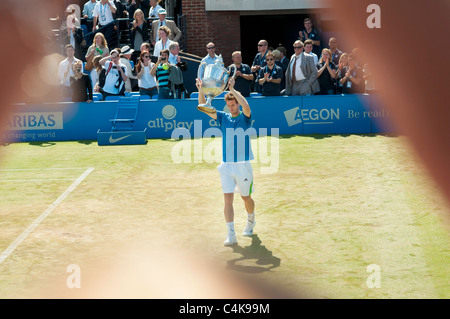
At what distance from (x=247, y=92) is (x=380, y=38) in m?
5.87

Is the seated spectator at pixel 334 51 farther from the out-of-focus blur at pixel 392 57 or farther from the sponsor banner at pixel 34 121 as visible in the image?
the sponsor banner at pixel 34 121

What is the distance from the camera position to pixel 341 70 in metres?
19.4

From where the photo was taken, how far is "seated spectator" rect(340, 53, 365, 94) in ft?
62.4

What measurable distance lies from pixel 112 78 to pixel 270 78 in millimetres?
4499

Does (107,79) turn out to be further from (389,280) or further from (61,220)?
(389,280)

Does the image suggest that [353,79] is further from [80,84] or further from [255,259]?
[255,259]

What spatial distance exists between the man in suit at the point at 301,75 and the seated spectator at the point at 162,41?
3789 mm

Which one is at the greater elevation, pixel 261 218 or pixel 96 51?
pixel 96 51

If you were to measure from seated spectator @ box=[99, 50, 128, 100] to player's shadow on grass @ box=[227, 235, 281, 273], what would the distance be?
11.0 meters

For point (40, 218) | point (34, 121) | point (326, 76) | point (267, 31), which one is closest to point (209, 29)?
point (267, 31)

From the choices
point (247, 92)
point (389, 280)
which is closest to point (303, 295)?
point (389, 280)

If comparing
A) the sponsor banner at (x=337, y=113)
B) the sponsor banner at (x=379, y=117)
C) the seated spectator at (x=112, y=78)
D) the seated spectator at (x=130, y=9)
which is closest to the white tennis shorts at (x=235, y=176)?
the sponsor banner at (x=337, y=113)

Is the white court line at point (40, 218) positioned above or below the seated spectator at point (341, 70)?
below

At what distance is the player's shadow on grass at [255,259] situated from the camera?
8453mm
